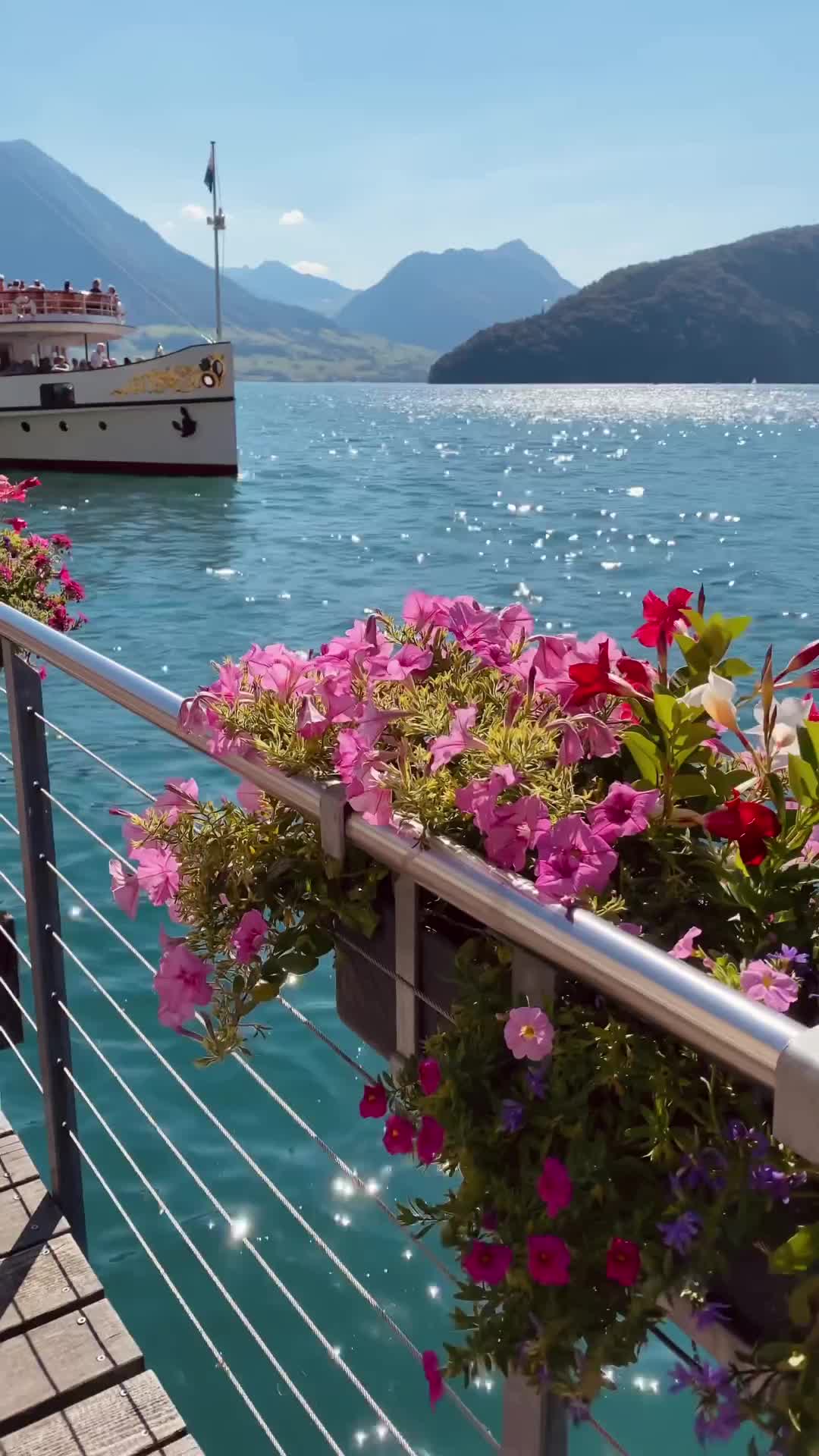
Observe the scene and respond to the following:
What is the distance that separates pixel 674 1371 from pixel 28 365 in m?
31.1

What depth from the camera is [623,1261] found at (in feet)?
2.84

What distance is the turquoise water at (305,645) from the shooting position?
11.5 feet

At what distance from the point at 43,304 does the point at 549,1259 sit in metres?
30.6

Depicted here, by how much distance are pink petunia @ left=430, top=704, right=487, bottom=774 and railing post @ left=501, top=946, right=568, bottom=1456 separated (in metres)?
0.18

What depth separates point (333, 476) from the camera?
3584 cm

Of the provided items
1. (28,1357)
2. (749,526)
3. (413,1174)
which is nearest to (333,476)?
(749,526)

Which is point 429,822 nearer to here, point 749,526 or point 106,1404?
point 106,1404

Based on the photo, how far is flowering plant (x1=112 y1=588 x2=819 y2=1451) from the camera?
853 millimetres

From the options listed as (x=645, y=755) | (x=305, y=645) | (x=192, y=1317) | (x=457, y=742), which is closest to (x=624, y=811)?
(x=645, y=755)

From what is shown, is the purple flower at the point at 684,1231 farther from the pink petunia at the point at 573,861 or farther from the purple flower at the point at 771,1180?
the pink petunia at the point at 573,861

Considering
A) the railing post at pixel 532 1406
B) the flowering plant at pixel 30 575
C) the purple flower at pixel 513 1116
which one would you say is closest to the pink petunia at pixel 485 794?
the railing post at pixel 532 1406

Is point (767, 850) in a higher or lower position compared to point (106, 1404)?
higher

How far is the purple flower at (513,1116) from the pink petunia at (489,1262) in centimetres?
9

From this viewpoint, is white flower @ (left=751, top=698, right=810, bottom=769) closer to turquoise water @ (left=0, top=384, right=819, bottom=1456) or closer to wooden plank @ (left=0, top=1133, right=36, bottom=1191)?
wooden plank @ (left=0, top=1133, right=36, bottom=1191)
